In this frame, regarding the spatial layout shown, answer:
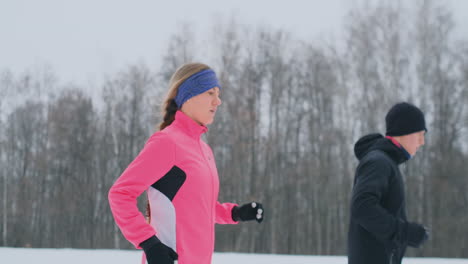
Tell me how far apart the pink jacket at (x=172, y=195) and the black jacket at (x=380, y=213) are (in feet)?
2.80

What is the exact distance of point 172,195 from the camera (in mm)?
2051

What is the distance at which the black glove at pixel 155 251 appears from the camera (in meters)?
1.88

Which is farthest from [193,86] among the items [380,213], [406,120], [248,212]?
[406,120]

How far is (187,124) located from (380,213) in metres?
1.08

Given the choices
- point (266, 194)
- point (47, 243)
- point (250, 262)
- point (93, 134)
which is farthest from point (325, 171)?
point (250, 262)

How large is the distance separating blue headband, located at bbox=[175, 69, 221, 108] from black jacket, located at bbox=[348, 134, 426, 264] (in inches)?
38.8

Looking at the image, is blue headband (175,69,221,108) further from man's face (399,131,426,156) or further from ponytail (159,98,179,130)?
man's face (399,131,426,156)

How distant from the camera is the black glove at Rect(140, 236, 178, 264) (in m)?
1.88

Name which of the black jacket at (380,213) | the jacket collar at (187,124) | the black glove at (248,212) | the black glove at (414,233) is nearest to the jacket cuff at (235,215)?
the black glove at (248,212)

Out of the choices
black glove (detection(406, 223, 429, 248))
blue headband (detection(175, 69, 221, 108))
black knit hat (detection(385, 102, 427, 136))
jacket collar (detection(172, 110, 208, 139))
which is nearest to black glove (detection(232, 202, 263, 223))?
jacket collar (detection(172, 110, 208, 139))

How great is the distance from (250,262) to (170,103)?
21.7 feet

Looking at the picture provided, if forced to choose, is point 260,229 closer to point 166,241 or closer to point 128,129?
point 128,129

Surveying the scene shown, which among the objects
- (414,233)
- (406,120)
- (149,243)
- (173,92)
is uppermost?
(173,92)

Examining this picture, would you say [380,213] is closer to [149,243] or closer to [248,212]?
[248,212]
